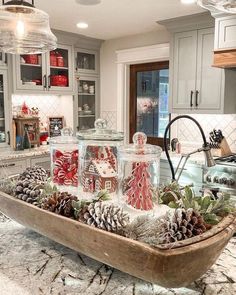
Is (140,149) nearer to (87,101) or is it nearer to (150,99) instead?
(150,99)

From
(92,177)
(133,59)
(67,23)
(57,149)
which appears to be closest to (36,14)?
(57,149)

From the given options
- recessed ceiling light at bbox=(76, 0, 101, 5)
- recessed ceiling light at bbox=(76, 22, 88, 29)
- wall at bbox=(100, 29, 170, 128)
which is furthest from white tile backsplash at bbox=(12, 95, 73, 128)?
recessed ceiling light at bbox=(76, 0, 101, 5)

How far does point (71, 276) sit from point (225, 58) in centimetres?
254

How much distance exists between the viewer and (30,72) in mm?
3936

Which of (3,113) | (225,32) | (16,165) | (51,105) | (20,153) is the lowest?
(16,165)

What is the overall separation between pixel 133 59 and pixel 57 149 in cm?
304

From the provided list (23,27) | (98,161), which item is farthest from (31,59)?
(98,161)

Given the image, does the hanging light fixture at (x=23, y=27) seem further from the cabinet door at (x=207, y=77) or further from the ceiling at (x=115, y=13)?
the cabinet door at (x=207, y=77)

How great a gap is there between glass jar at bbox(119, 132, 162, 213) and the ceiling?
2079 millimetres

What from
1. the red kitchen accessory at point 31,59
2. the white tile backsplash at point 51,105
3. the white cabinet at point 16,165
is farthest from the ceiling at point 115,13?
the white cabinet at point 16,165

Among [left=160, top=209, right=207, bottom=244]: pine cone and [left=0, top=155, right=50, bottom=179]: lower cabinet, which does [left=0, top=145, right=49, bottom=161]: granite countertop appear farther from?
[left=160, top=209, right=207, bottom=244]: pine cone

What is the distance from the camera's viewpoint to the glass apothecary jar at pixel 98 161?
129 cm

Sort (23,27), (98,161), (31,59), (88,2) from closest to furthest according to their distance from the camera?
(98,161) < (23,27) < (88,2) < (31,59)

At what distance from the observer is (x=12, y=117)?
3.82 m
